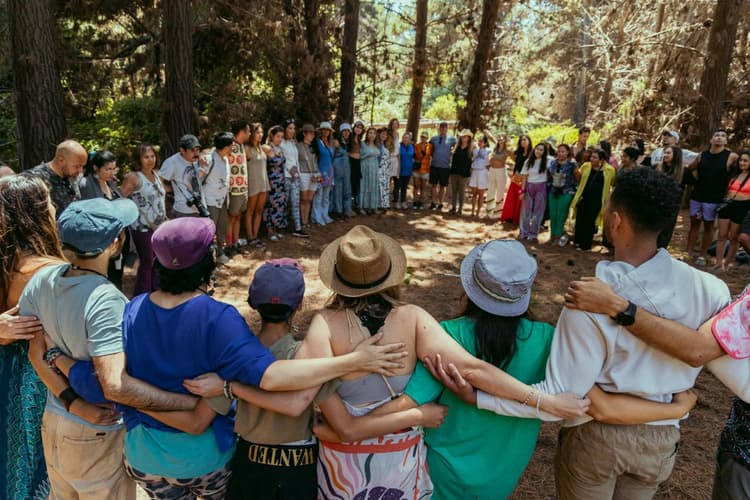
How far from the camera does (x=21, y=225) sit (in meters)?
2.12

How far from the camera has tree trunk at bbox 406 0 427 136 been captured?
12.7 m

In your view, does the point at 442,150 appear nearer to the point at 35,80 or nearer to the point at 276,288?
the point at 35,80

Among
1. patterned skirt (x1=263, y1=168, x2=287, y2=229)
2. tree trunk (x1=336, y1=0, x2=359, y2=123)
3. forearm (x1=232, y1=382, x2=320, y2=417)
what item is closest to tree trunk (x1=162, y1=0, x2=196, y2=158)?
patterned skirt (x1=263, y1=168, x2=287, y2=229)

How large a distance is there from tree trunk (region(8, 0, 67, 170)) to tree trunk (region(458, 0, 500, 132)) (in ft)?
30.4

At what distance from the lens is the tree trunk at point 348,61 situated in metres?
11.4

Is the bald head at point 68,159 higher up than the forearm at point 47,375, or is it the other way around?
the bald head at point 68,159

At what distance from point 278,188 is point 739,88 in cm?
1077

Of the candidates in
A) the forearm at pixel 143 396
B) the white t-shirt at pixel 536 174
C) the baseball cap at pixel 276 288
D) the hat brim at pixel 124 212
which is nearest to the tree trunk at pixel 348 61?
the white t-shirt at pixel 536 174

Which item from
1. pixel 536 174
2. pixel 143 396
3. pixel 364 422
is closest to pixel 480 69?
pixel 536 174

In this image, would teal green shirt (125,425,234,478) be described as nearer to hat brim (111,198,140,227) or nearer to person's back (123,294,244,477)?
person's back (123,294,244,477)

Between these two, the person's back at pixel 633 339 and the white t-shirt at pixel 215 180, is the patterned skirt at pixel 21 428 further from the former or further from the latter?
the white t-shirt at pixel 215 180

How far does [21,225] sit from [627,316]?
236 cm

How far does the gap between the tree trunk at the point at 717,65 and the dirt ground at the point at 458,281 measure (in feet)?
6.74

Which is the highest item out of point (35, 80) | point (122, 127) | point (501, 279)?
point (35, 80)
